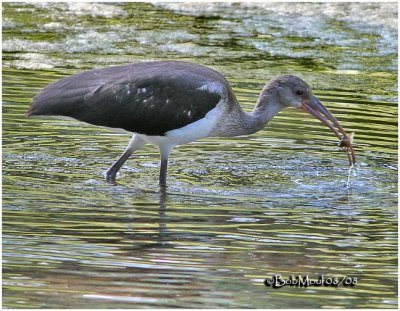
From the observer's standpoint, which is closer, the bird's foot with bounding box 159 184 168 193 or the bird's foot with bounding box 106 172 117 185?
the bird's foot with bounding box 159 184 168 193

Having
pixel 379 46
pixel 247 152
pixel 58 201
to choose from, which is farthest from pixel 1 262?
pixel 379 46

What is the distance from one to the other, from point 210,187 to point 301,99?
1.42m

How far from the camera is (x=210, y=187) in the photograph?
383 inches

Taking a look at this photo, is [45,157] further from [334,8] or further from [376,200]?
[334,8]

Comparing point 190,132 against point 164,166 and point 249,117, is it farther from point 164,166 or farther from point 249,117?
point 249,117

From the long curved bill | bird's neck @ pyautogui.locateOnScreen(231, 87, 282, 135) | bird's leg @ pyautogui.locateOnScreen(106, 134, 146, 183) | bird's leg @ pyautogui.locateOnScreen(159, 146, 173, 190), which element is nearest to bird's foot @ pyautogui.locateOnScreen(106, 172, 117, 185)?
bird's leg @ pyautogui.locateOnScreen(106, 134, 146, 183)

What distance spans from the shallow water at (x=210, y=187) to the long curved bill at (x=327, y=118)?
A: 0.19 m

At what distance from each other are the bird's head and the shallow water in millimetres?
285

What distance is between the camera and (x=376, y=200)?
948 cm

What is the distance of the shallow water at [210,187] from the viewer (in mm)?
7184

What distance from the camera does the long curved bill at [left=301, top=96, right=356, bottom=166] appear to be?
1049cm

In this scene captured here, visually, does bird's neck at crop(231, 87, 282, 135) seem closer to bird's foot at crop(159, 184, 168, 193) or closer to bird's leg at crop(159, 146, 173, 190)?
bird's leg at crop(159, 146, 173, 190)

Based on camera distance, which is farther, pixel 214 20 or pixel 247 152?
pixel 214 20

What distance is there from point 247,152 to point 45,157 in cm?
193
